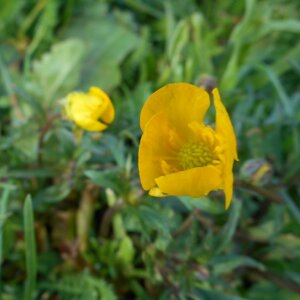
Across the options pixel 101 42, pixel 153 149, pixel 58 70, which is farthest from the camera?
pixel 101 42

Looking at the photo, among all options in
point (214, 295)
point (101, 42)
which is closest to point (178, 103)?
point (214, 295)

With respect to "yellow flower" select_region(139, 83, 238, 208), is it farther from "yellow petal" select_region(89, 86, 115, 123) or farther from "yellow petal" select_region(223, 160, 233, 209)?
"yellow petal" select_region(89, 86, 115, 123)

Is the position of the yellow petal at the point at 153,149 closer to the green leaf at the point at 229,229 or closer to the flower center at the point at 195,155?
the flower center at the point at 195,155

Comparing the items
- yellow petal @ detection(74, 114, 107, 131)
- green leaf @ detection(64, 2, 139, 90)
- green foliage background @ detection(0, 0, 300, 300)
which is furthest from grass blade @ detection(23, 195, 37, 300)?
green leaf @ detection(64, 2, 139, 90)

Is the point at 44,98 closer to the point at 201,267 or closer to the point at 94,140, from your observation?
the point at 94,140

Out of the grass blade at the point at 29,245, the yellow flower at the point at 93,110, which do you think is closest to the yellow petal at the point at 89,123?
the yellow flower at the point at 93,110

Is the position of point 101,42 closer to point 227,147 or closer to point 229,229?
point 229,229
